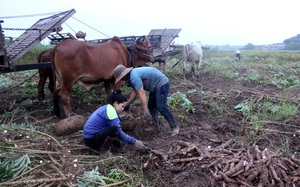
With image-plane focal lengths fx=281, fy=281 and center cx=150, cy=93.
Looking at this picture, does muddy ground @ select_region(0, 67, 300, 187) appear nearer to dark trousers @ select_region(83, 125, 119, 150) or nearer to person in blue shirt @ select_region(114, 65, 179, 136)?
dark trousers @ select_region(83, 125, 119, 150)

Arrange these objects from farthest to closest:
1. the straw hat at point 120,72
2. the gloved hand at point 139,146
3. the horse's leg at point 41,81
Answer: the horse's leg at point 41,81, the straw hat at point 120,72, the gloved hand at point 139,146

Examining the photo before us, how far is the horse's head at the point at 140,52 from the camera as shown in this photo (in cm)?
812

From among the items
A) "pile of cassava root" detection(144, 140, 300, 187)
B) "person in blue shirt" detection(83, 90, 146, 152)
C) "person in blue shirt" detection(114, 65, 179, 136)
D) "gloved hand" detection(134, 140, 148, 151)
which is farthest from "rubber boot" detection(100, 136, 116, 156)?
"person in blue shirt" detection(114, 65, 179, 136)

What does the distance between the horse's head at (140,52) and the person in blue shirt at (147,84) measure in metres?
2.73

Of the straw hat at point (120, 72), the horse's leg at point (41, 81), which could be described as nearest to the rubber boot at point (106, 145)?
the straw hat at point (120, 72)

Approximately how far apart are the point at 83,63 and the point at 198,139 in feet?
10.3

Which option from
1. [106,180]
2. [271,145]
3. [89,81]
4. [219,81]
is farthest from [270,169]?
[219,81]

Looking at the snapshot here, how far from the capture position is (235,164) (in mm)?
3760

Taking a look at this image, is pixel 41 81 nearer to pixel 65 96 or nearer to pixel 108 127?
pixel 65 96

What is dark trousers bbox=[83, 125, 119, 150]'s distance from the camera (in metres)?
4.16

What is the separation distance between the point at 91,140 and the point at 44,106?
320cm

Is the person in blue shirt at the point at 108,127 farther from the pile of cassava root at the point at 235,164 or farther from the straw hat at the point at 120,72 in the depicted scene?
A: the straw hat at the point at 120,72

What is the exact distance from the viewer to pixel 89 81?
6.74 meters

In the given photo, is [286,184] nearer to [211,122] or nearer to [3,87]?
[211,122]
